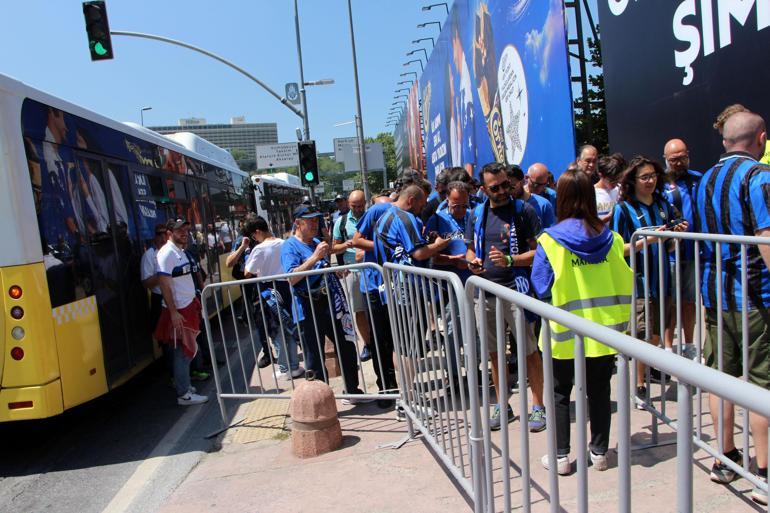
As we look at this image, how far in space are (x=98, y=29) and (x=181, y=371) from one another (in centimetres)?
932

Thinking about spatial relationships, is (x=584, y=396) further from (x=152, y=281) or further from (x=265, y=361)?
(x=265, y=361)

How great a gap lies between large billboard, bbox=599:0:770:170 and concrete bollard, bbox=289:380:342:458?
15.0 ft

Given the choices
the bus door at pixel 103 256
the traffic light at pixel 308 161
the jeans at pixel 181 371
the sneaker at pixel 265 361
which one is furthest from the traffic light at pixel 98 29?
the jeans at pixel 181 371

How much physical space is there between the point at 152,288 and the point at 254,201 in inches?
402

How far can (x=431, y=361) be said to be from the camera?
3682 millimetres

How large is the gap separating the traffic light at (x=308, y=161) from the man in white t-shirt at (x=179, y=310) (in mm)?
9416

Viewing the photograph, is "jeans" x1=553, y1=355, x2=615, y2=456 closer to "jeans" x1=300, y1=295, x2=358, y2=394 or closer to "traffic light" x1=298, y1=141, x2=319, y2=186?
"jeans" x1=300, y1=295, x2=358, y2=394

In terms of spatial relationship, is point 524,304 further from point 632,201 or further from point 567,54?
point 567,54

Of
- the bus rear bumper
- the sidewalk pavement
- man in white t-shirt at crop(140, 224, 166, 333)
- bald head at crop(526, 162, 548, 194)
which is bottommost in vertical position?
the sidewalk pavement

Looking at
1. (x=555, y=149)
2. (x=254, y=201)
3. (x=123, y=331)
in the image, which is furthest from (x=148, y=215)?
(x=254, y=201)

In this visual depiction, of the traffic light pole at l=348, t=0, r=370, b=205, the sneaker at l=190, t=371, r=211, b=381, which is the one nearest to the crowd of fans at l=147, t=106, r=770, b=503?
the sneaker at l=190, t=371, r=211, b=381

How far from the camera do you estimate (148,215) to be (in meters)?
7.02

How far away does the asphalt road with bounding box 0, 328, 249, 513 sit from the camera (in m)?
4.08

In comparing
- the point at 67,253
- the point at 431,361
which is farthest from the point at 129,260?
the point at 431,361
